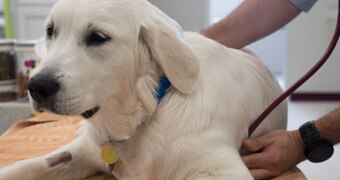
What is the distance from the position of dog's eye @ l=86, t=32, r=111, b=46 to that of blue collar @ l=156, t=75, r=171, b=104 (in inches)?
→ 6.7

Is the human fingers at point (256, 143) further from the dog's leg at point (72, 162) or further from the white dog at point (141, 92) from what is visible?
the dog's leg at point (72, 162)

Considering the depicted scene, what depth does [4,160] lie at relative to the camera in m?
1.31

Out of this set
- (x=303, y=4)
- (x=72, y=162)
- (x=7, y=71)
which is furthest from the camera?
(x=7, y=71)

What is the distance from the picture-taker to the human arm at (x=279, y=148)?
1.10m

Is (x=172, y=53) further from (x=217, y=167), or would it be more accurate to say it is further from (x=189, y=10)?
(x=189, y=10)

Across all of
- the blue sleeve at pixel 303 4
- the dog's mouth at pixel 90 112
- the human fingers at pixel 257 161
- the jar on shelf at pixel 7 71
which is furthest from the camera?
the jar on shelf at pixel 7 71

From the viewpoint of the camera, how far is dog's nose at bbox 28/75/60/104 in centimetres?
87

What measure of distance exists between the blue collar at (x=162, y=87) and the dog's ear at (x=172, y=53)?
4 cm

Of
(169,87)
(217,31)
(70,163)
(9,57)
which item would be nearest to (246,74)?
(169,87)

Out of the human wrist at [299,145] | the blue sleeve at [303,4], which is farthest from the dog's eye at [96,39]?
the blue sleeve at [303,4]

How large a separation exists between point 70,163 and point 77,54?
386 mm

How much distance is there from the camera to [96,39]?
0.97 m

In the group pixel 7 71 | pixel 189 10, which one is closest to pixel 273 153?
pixel 7 71

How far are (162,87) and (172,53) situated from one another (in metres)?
0.10
